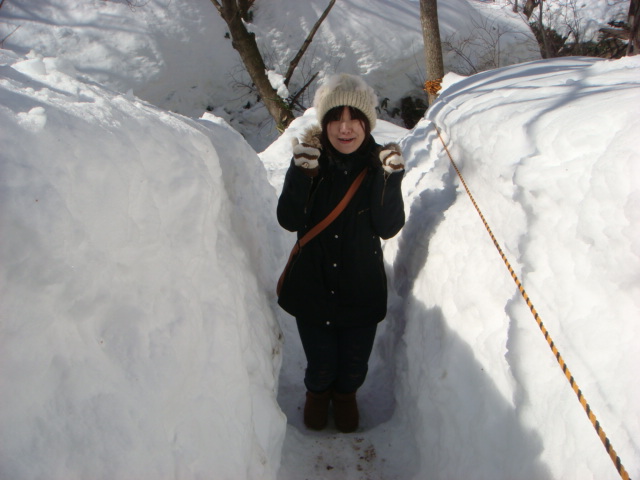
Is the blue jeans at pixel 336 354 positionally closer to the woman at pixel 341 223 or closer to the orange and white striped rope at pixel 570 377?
the woman at pixel 341 223

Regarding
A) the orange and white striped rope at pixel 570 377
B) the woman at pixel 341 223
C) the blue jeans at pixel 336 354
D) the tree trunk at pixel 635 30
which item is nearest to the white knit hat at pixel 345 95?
the woman at pixel 341 223

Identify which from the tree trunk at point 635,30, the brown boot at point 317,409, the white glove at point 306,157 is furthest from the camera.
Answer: the tree trunk at point 635,30

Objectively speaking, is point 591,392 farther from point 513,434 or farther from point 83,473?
point 83,473

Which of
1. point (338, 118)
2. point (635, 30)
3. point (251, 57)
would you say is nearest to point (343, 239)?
point (338, 118)

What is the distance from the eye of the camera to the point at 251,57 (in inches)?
297

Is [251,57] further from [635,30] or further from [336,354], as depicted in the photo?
[336,354]

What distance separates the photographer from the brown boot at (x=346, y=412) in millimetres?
2525

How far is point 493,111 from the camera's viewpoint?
258 cm

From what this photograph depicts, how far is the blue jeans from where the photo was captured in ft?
7.81

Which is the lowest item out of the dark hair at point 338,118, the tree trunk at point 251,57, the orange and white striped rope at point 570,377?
the tree trunk at point 251,57

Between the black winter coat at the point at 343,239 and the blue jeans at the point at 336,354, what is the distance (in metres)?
0.08

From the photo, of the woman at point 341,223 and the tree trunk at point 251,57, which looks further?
the tree trunk at point 251,57

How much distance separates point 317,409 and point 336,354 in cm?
32

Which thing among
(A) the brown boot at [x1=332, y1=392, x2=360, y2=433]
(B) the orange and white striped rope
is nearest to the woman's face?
(B) the orange and white striped rope
